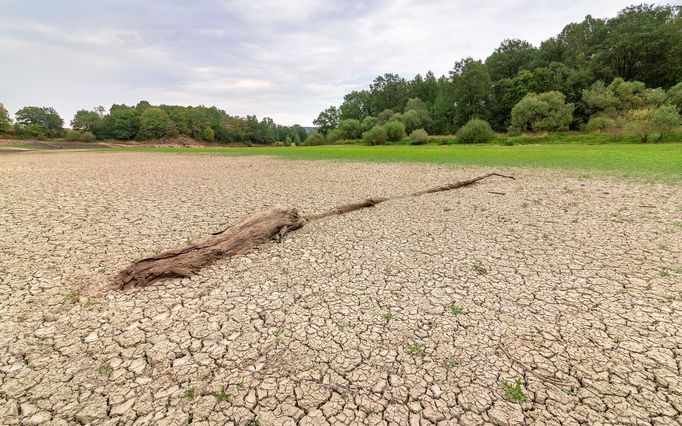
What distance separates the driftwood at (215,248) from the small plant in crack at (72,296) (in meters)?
0.51

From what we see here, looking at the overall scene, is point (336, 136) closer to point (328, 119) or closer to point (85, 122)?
point (328, 119)

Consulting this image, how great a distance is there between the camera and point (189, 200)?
11578 mm

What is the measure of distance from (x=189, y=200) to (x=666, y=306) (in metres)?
13.1

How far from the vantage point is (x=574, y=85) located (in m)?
59.8

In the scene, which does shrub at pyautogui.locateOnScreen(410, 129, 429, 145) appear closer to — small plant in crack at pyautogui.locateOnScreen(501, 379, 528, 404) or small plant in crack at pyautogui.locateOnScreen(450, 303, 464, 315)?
small plant in crack at pyautogui.locateOnScreen(450, 303, 464, 315)

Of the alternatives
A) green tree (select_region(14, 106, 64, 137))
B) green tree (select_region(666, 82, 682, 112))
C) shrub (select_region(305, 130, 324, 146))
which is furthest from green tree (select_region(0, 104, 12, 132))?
green tree (select_region(666, 82, 682, 112))

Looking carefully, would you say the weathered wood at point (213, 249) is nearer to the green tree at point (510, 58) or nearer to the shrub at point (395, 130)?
the shrub at point (395, 130)

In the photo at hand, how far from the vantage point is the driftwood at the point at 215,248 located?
5055 mm

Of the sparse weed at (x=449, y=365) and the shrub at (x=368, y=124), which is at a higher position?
the shrub at (x=368, y=124)

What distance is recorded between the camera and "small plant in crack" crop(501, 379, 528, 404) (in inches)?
106

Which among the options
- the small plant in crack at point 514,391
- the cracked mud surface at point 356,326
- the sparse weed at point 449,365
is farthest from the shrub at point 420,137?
the small plant in crack at point 514,391

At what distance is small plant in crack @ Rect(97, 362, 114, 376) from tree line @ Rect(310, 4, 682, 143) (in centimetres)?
→ 4641

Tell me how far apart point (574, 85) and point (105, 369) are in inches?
3191

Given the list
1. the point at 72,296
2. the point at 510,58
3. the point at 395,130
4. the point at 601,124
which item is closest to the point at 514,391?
the point at 72,296
